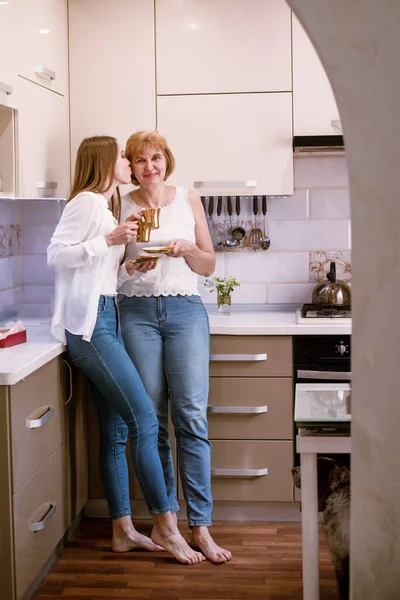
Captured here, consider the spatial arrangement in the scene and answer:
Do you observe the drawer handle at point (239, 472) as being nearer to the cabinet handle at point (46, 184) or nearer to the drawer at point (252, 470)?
the drawer at point (252, 470)

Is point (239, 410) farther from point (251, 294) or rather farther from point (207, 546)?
point (251, 294)

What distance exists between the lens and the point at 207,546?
11.3ft

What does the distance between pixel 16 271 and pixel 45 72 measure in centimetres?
107

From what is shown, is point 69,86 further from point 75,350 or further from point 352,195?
point 352,195

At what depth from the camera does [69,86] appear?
392cm

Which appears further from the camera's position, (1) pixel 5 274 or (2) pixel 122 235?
(1) pixel 5 274

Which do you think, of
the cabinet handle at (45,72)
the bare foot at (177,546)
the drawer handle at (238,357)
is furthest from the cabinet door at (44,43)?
the bare foot at (177,546)

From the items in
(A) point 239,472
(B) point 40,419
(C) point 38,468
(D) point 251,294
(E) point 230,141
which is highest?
(E) point 230,141

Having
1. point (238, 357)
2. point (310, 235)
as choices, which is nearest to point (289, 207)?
point (310, 235)

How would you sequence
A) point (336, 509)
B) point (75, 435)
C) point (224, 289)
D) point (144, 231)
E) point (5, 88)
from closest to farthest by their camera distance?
point (336, 509), point (5, 88), point (144, 231), point (75, 435), point (224, 289)

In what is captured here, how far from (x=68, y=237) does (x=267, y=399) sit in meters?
1.14

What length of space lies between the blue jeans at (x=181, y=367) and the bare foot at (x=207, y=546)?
0.12 ft

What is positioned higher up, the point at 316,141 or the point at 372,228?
the point at 316,141

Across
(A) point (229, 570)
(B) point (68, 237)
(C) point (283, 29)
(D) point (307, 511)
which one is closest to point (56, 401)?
(B) point (68, 237)
